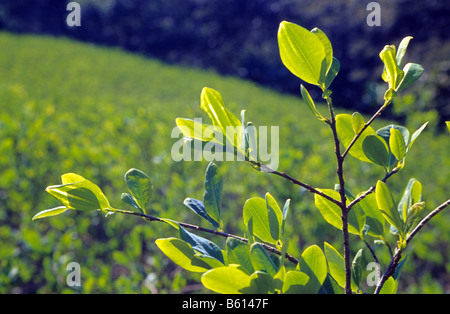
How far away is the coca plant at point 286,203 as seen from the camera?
0.35 meters

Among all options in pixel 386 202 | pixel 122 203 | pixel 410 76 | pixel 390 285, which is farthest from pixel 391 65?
pixel 122 203

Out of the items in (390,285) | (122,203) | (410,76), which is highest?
(410,76)

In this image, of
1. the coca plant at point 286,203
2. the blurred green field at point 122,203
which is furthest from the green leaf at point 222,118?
the blurred green field at point 122,203

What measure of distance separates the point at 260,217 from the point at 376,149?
0.15 m

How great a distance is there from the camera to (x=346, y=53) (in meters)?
9.31

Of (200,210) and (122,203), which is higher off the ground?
(200,210)

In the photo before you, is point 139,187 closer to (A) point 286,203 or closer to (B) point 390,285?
(A) point 286,203

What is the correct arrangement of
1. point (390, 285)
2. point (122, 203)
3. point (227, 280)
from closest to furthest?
point (227, 280) < point (390, 285) < point (122, 203)

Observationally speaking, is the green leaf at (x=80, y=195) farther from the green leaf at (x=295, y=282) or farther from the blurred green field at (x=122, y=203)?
the blurred green field at (x=122, y=203)

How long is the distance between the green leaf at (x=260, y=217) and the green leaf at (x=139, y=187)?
0.37 ft

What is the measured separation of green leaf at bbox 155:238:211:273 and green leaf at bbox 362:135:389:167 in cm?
21

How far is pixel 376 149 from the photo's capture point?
415 millimetres

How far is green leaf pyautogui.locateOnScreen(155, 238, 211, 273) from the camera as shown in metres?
0.37

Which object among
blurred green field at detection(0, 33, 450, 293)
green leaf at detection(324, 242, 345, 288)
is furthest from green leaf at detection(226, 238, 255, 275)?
blurred green field at detection(0, 33, 450, 293)
